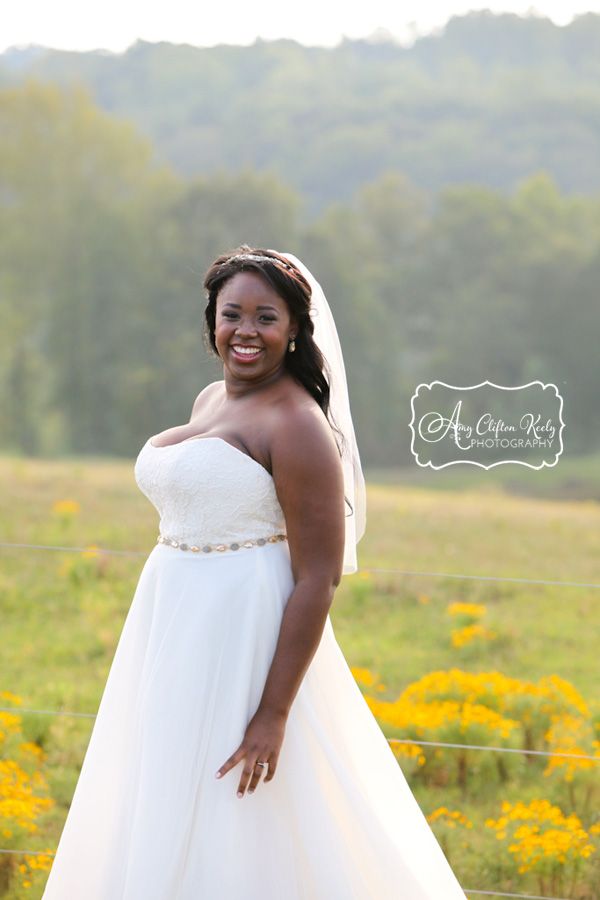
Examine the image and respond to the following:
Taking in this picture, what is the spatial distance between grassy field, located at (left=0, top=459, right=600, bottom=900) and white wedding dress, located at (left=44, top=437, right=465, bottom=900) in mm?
972

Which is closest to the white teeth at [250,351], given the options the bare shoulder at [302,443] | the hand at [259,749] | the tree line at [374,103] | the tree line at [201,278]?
the bare shoulder at [302,443]

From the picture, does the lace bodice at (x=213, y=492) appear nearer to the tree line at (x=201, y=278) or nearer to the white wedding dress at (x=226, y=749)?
the white wedding dress at (x=226, y=749)

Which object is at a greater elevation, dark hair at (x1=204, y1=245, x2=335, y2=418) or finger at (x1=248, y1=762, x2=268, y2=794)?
dark hair at (x1=204, y1=245, x2=335, y2=418)

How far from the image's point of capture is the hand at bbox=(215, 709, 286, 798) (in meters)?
1.32

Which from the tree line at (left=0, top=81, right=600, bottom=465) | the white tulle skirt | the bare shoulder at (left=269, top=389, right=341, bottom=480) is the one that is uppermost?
the tree line at (left=0, top=81, right=600, bottom=465)

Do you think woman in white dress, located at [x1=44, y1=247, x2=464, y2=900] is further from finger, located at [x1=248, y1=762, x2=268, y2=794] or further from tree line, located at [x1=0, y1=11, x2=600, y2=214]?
tree line, located at [x1=0, y1=11, x2=600, y2=214]

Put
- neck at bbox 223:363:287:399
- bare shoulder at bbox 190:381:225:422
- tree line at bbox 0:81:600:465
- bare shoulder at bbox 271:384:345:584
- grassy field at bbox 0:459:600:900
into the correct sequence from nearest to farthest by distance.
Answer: bare shoulder at bbox 271:384:345:584
neck at bbox 223:363:287:399
bare shoulder at bbox 190:381:225:422
grassy field at bbox 0:459:600:900
tree line at bbox 0:81:600:465

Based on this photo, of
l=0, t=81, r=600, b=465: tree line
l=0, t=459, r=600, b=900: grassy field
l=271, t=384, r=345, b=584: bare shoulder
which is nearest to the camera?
l=271, t=384, r=345, b=584: bare shoulder

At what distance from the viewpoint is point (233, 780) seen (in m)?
1.34

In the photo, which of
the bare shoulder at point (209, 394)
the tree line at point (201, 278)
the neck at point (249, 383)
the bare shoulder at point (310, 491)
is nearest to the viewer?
the bare shoulder at point (310, 491)

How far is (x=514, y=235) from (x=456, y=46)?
7.34 ft

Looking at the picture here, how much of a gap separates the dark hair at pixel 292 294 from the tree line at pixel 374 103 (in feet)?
28.3

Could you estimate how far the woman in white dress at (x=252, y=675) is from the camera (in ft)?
4.35

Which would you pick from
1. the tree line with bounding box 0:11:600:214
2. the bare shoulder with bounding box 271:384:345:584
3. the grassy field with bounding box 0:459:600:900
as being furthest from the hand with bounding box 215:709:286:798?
the tree line with bounding box 0:11:600:214
